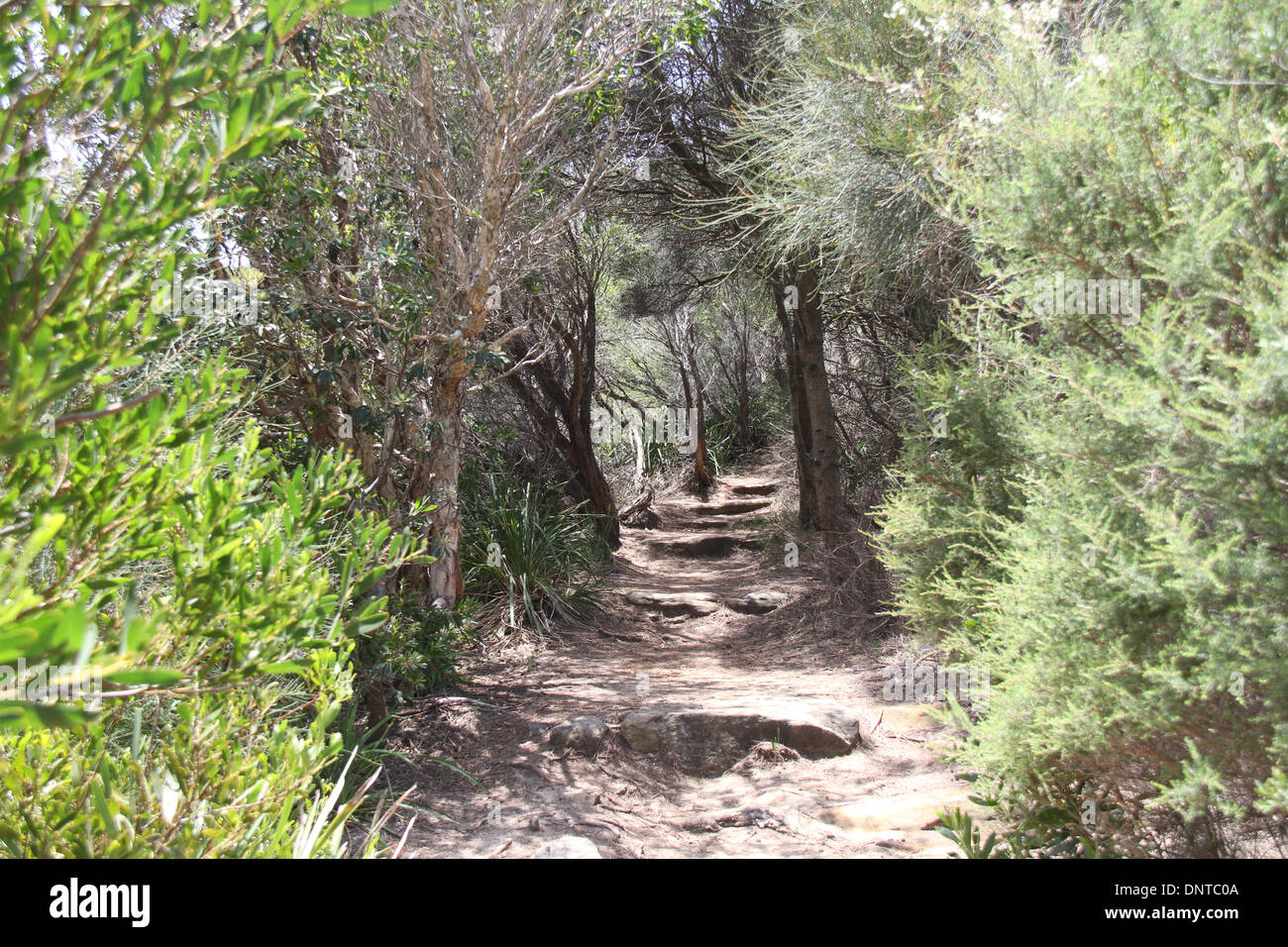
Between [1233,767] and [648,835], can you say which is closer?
[1233,767]

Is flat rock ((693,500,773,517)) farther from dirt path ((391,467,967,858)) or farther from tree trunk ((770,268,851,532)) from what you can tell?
dirt path ((391,467,967,858))

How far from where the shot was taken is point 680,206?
8.48 meters

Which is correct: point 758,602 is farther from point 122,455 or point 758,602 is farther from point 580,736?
point 122,455

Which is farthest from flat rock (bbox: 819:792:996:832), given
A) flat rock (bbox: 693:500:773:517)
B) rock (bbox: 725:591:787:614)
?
flat rock (bbox: 693:500:773:517)

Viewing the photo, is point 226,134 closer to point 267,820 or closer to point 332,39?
point 267,820

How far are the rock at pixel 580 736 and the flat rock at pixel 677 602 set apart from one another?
347 centimetres

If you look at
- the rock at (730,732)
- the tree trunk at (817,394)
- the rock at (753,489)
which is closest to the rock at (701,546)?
the tree trunk at (817,394)

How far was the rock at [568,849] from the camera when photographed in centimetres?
321

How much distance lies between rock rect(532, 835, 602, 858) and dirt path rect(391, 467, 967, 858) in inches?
3.8

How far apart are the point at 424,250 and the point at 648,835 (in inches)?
151

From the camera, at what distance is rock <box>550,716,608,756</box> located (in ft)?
15.2

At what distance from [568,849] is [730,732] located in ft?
5.26

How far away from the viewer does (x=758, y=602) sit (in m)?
8.02
